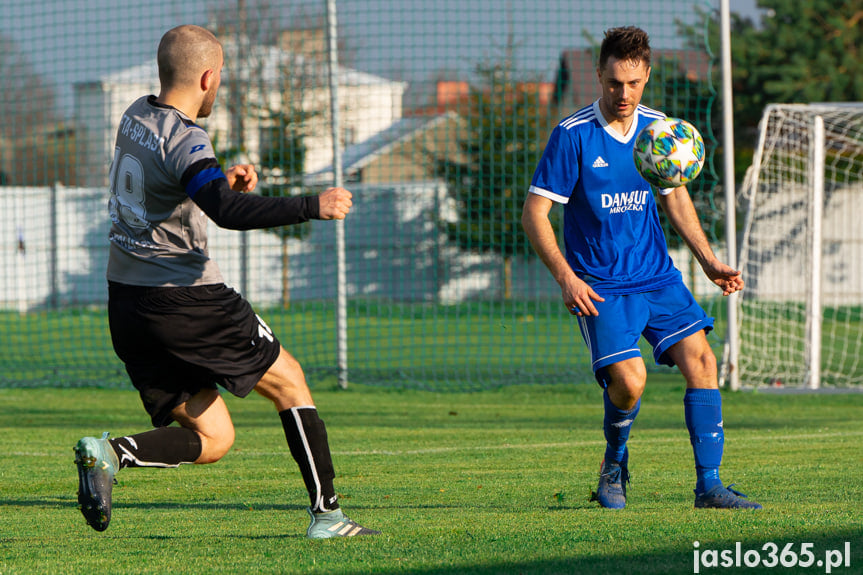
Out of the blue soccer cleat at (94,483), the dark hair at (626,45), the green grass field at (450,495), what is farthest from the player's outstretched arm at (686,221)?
the blue soccer cleat at (94,483)

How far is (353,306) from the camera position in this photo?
1481cm

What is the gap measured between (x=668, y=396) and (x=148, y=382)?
8017 mm

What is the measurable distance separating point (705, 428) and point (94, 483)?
2.87 meters

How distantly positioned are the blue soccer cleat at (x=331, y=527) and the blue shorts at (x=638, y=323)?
1.52 m

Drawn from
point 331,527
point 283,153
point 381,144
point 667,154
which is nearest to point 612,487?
point 331,527

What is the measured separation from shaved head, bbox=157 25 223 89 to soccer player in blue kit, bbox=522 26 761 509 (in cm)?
179

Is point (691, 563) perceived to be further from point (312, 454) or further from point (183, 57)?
point (183, 57)

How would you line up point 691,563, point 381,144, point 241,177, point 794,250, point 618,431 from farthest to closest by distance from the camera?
point 794,250
point 381,144
point 618,431
point 241,177
point 691,563

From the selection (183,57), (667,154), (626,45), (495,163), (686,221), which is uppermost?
(495,163)

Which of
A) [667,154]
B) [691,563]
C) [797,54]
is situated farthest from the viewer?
[797,54]

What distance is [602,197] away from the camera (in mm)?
5012

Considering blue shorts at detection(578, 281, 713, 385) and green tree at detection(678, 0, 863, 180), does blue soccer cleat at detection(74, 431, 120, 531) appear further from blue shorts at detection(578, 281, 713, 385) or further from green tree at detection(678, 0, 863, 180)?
green tree at detection(678, 0, 863, 180)

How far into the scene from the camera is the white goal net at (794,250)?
11625 mm

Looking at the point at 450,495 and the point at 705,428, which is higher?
the point at 705,428
